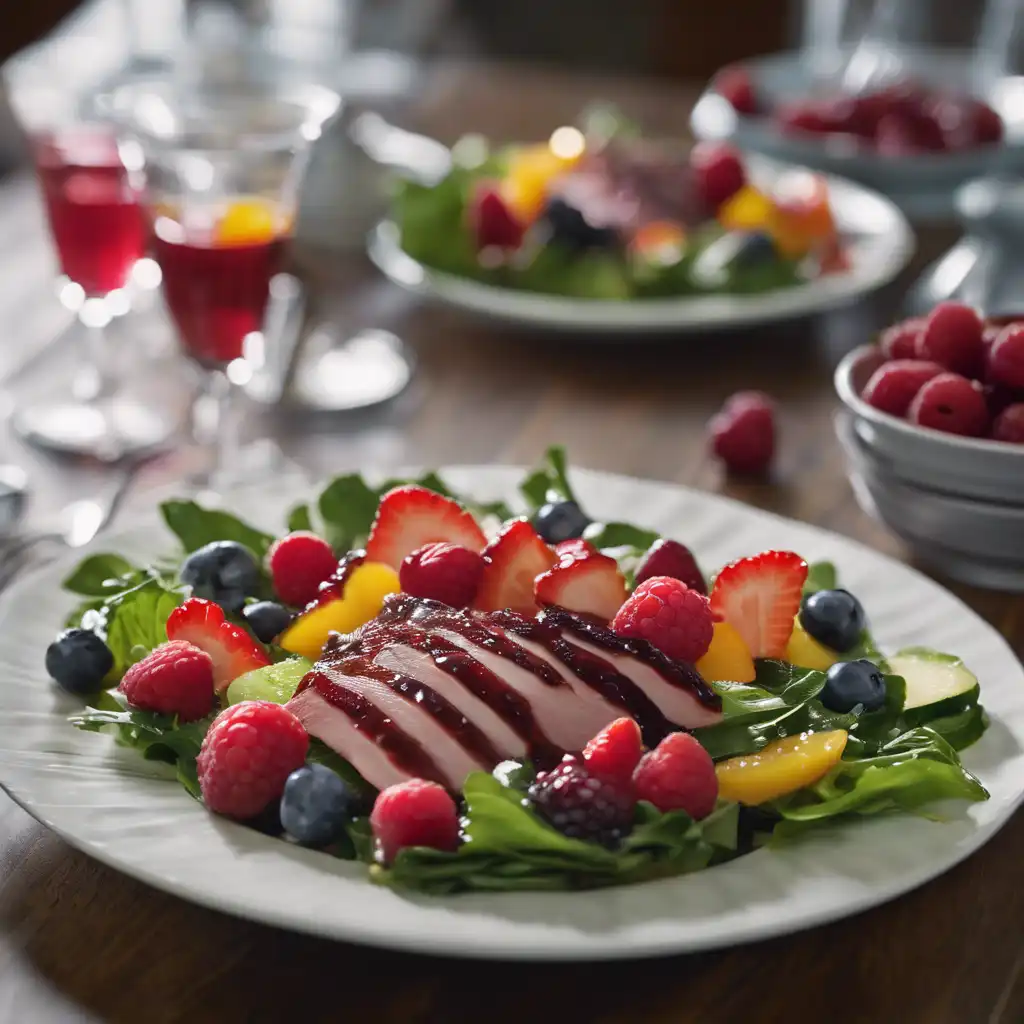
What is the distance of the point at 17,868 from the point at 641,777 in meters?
0.49

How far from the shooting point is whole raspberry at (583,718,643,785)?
1110mm

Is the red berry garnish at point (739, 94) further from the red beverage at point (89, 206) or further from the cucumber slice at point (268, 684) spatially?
the cucumber slice at point (268, 684)

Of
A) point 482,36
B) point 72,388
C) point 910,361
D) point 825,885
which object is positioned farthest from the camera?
point 482,36

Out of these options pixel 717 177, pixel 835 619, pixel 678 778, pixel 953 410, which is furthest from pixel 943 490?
pixel 717 177

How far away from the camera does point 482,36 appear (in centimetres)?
700

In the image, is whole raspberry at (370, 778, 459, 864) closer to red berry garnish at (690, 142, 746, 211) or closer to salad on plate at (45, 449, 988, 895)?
salad on plate at (45, 449, 988, 895)

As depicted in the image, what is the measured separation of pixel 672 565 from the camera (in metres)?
1.43

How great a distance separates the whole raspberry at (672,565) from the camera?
1426 mm

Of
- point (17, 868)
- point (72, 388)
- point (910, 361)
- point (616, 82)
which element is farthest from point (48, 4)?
point (17, 868)

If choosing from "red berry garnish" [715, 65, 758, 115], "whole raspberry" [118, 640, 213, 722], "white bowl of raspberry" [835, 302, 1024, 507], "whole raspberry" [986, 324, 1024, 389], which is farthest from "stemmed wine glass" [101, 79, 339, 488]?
"red berry garnish" [715, 65, 758, 115]

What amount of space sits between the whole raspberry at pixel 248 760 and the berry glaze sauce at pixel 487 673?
0.06 metres

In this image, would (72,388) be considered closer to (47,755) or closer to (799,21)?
(47,755)

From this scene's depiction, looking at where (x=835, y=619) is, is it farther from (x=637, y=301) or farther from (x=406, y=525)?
(x=637, y=301)

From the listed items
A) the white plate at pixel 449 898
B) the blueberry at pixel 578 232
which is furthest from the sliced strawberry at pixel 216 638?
the blueberry at pixel 578 232
